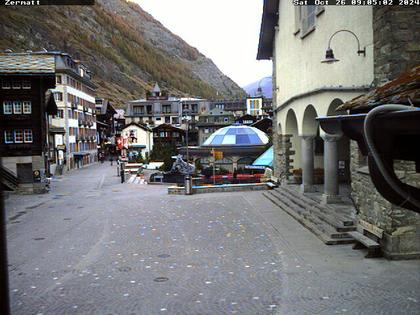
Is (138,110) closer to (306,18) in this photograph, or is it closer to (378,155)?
(306,18)

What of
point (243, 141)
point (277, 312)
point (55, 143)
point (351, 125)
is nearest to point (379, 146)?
point (351, 125)

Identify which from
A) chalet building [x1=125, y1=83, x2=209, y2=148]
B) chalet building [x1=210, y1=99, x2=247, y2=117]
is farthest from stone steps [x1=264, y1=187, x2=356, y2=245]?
chalet building [x1=210, y1=99, x2=247, y2=117]

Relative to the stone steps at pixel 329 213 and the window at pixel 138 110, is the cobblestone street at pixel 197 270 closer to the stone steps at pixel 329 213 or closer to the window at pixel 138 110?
the stone steps at pixel 329 213

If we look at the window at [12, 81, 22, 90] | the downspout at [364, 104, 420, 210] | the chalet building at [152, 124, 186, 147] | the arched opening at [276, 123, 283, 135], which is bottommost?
the downspout at [364, 104, 420, 210]

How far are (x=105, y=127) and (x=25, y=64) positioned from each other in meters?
64.5

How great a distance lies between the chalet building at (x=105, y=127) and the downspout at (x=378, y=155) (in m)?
94.1

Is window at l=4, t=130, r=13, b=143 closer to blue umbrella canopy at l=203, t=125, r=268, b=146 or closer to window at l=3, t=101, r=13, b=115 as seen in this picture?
window at l=3, t=101, r=13, b=115

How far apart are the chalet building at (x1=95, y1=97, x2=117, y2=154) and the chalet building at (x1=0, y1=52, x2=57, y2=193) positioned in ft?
187

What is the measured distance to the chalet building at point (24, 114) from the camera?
122ft

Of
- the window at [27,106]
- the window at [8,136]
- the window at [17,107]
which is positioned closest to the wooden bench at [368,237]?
the window at [8,136]

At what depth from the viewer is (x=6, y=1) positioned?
6.43m

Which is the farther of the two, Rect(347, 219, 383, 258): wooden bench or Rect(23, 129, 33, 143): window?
→ Rect(23, 129, 33, 143): window

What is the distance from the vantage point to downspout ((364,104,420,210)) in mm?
3070

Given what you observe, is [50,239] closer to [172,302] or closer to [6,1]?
[172,302]
